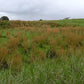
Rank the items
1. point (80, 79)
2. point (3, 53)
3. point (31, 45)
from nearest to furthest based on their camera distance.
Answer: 1. point (80, 79)
2. point (3, 53)
3. point (31, 45)

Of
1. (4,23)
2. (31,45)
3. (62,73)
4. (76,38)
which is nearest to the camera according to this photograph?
(62,73)

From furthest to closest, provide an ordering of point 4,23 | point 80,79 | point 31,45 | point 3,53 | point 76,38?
point 4,23, point 76,38, point 31,45, point 3,53, point 80,79

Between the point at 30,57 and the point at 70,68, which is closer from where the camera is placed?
the point at 70,68

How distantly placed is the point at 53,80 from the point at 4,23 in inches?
604

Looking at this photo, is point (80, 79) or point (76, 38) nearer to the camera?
point (80, 79)

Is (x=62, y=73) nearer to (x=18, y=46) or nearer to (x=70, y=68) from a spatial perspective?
(x=70, y=68)

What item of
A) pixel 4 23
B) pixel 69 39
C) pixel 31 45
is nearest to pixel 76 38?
pixel 69 39

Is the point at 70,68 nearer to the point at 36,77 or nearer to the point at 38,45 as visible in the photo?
the point at 36,77

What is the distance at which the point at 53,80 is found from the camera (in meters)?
3.54

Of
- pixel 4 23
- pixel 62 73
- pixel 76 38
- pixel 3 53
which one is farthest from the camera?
pixel 4 23

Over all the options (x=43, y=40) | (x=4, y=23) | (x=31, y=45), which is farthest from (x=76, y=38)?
(x=4, y=23)

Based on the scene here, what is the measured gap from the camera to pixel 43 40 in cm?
820

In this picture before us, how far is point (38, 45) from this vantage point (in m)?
7.70

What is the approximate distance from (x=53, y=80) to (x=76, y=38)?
4.94 m
